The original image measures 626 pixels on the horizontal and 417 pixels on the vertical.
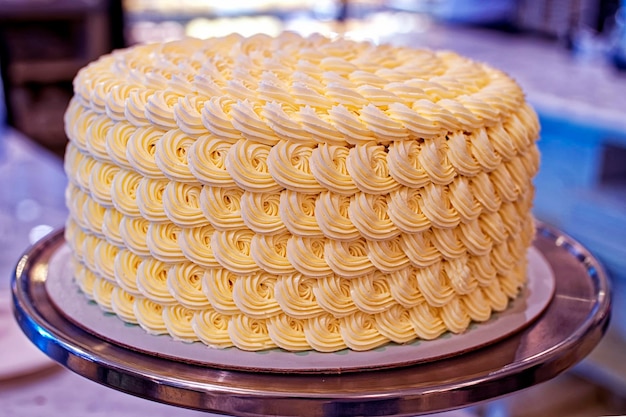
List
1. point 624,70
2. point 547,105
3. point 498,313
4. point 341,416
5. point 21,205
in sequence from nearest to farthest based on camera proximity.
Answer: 1. point 341,416
2. point 498,313
3. point 21,205
4. point 547,105
5. point 624,70

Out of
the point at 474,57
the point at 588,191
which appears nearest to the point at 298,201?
the point at 588,191

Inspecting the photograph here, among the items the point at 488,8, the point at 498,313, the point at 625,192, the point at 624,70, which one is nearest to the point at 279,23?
the point at 488,8

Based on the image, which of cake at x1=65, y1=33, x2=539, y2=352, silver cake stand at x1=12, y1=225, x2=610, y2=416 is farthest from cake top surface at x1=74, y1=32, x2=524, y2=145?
silver cake stand at x1=12, y1=225, x2=610, y2=416

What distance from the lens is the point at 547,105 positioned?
3.14 m

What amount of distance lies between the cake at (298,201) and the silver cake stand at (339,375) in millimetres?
81

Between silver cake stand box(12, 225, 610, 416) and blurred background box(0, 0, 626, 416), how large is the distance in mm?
502

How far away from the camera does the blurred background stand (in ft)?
9.28

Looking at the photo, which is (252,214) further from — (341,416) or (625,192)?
(625,192)

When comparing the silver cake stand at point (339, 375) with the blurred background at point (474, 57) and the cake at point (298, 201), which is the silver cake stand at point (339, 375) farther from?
the blurred background at point (474, 57)

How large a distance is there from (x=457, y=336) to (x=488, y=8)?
13.7ft

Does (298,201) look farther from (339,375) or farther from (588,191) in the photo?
(588,191)

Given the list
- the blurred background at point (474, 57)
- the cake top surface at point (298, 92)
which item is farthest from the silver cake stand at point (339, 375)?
the blurred background at point (474, 57)

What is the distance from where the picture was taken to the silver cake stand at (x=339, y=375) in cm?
99

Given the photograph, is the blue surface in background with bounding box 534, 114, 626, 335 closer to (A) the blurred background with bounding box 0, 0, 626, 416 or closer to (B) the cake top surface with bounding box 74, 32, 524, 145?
(A) the blurred background with bounding box 0, 0, 626, 416
